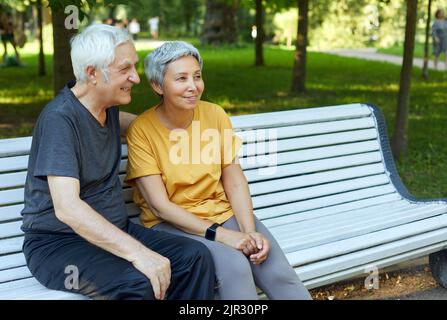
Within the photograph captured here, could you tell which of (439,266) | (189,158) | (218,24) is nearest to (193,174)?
(189,158)

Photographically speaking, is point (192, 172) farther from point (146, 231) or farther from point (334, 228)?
point (334, 228)

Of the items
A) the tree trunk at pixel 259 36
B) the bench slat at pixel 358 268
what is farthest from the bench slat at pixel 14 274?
the tree trunk at pixel 259 36

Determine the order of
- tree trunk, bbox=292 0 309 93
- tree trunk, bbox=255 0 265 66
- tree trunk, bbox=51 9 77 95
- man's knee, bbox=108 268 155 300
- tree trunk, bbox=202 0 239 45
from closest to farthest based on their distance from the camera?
1. man's knee, bbox=108 268 155 300
2. tree trunk, bbox=51 9 77 95
3. tree trunk, bbox=292 0 309 93
4. tree trunk, bbox=255 0 265 66
5. tree trunk, bbox=202 0 239 45

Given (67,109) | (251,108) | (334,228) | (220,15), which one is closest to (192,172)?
(67,109)

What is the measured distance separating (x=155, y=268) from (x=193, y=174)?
708mm

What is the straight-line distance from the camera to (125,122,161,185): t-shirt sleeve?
3.52 m

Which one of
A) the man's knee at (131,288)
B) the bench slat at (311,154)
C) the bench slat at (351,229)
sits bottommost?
the bench slat at (351,229)

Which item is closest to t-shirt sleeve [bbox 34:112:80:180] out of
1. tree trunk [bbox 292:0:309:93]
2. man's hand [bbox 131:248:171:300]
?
man's hand [bbox 131:248:171:300]

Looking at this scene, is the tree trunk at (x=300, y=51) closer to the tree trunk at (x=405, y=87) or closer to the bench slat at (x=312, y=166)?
the tree trunk at (x=405, y=87)

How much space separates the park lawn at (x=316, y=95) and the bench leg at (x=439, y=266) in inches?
73.1

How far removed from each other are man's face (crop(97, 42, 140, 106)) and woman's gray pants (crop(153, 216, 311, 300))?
0.71m

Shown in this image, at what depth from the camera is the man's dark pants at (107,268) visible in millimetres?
2945

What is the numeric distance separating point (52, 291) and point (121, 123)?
1.00 metres

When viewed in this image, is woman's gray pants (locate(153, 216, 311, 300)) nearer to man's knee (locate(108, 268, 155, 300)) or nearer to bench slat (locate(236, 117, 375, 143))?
man's knee (locate(108, 268, 155, 300))
